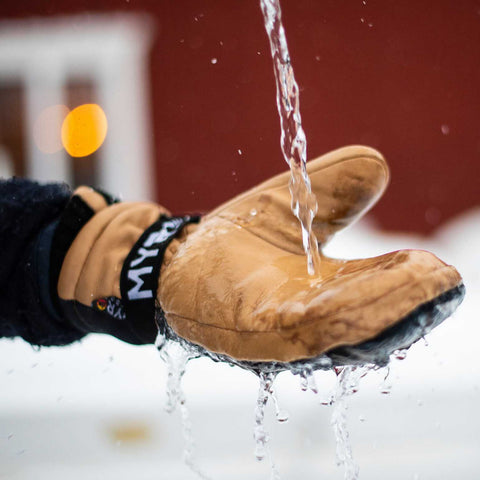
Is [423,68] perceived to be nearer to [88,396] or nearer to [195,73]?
[195,73]

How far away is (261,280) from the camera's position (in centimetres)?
69

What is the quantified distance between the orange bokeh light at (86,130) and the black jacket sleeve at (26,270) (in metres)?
2.87

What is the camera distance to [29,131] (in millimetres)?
3844

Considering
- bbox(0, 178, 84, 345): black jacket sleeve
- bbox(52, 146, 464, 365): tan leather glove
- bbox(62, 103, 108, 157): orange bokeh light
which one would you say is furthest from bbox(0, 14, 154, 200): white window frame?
bbox(52, 146, 464, 365): tan leather glove

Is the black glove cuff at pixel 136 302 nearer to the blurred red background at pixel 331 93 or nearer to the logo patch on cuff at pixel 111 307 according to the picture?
the logo patch on cuff at pixel 111 307

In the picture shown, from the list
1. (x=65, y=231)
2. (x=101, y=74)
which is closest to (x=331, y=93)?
(x=101, y=74)

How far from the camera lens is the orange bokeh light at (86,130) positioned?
3.77m

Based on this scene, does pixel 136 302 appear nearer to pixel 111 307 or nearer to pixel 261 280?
pixel 111 307

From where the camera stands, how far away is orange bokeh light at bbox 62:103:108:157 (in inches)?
149

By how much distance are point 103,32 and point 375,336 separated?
3.44m

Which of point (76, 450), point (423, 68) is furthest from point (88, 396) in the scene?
point (423, 68)

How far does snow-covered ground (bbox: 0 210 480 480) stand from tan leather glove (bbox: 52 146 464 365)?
957 millimetres

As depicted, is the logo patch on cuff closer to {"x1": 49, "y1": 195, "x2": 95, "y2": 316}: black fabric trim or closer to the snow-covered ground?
{"x1": 49, "y1": 195, "x2": 95, "y2": 316}: black fabric trim

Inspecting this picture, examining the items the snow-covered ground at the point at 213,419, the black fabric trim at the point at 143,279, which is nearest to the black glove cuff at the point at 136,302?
the black fabric trim at the point at 143,279
